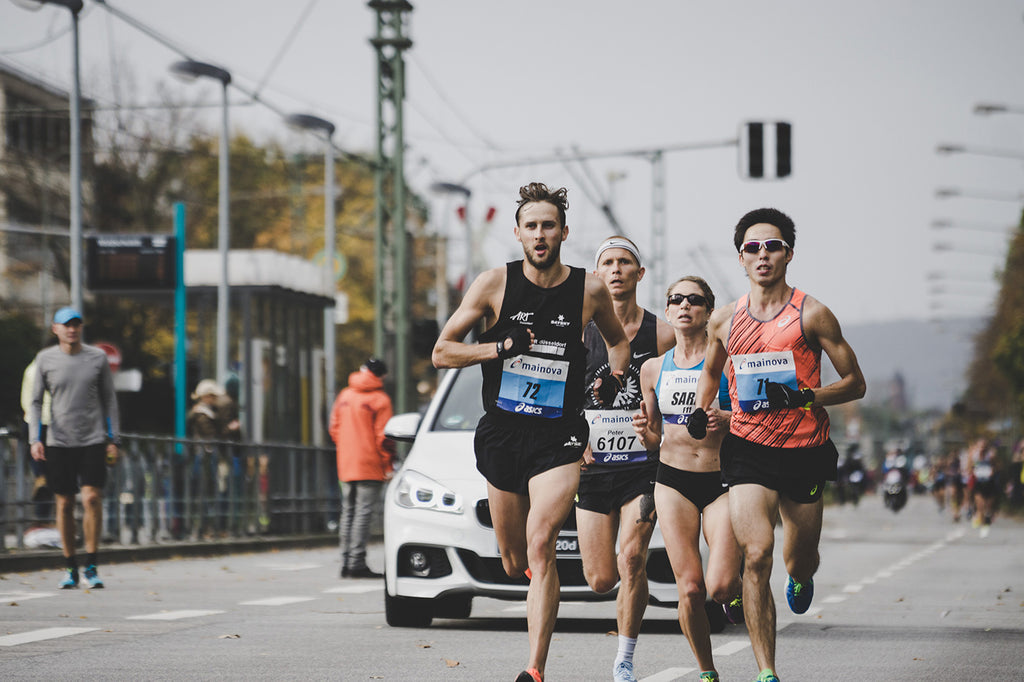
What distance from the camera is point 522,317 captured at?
24.9ft

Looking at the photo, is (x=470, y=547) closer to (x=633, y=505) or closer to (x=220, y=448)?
(x=633, y=505)

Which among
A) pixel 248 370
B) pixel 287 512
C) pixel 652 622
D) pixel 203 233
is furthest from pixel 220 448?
pixel 203 233

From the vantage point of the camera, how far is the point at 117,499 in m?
19.1

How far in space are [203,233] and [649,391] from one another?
2108 inches

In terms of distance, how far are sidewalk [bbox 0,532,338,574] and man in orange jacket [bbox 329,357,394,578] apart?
8.49 ft

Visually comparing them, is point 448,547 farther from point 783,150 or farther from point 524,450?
point 783,150

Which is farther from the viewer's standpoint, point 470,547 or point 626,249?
point 470,547

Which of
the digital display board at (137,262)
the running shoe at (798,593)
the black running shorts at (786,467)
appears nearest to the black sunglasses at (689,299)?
the black running shorts at (786,467)

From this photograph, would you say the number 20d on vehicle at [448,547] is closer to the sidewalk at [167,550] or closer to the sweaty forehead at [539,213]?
the sweaty forehead at [539,213]

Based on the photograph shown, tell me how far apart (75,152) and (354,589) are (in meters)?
8.22

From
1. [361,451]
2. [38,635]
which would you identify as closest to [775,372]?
[38,635]

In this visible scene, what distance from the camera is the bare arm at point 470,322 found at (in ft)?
24.5

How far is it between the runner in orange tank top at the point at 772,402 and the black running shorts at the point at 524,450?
528mm

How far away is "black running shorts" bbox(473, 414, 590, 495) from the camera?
7.61m
